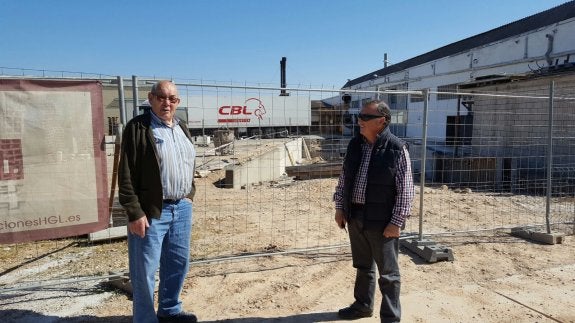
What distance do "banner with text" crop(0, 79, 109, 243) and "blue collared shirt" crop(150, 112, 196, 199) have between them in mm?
1186

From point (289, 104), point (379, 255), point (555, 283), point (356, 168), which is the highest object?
point (289, 104)

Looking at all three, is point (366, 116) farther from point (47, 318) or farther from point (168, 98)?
point (47, 318)

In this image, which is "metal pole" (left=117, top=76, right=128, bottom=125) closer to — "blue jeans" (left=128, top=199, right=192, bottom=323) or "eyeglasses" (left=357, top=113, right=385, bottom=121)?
"blue jeans" (left=128, top=199, right=192, bottom=323)

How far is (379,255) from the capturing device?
3.03 meters

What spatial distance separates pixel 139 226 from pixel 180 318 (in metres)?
1.05

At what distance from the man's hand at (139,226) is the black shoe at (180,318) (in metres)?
0.92

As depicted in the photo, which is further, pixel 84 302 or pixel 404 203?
pixel 84 302

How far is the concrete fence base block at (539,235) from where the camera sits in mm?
5559

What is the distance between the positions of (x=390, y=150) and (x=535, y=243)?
4113 mm

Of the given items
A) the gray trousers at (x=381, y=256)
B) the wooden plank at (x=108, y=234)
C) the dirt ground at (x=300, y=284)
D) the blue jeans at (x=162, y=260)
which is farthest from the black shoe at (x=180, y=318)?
the wooden plank at (x=108, y=234)

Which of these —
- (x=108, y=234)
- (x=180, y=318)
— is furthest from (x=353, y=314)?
(x=108, y=234)

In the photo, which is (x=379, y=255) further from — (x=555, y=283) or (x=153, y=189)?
(x=555, y=283)

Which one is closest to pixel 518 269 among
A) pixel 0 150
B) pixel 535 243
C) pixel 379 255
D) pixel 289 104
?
pixel 535 243

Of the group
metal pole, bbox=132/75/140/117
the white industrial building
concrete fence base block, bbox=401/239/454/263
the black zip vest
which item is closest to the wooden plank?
metal pole, bbox=132/75/140/117
